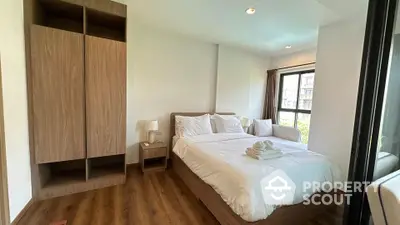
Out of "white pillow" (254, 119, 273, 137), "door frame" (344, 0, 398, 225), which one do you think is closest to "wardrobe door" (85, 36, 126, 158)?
"door frame" (344, 0, 398, 225)

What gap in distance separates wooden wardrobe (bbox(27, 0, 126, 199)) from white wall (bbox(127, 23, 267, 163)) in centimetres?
66

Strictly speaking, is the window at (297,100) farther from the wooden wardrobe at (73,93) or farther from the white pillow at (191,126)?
the wooden wardrobe at (73,93)

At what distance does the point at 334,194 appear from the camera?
87.9 inches

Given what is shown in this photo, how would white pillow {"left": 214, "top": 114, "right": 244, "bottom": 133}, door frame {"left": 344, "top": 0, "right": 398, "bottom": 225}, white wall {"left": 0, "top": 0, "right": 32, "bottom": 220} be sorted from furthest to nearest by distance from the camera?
1. white pillow {"left": 214, "top": 114, "right": 244, "bottom": 133}
2. white wall {"left": 0, "top": 0, "right": 32, "bottom": 220}
3. door frame {"left": 344, "top": 0, "right": 398, "bottom": 225}

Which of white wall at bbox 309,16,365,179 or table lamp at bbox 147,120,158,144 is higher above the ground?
white wall at bbox 309,16,365,179

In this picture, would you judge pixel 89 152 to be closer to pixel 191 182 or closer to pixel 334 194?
pixel 191 182

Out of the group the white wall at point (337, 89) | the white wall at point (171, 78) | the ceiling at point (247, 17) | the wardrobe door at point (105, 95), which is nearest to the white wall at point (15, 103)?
the wardrobe door at point (105, 95)

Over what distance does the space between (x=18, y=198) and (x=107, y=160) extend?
1.26 metres

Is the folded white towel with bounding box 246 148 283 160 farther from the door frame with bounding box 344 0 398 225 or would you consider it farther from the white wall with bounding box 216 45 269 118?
the white wall with bounding box 216 45 269 118

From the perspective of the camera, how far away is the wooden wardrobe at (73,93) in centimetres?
215

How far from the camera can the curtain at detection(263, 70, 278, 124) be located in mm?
4699

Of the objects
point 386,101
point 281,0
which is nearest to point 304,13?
point 281,0

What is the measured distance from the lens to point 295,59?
13.8 feet

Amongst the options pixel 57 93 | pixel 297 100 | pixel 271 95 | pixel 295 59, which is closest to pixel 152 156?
pixel 57 93
